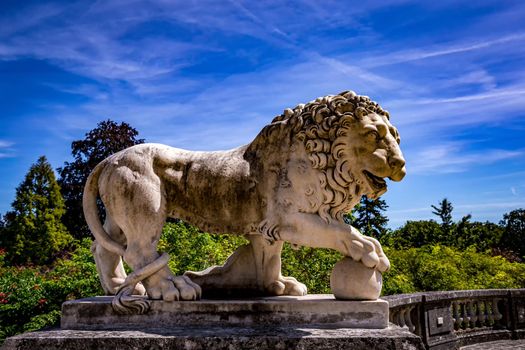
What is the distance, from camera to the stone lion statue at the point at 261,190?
13.0 ft

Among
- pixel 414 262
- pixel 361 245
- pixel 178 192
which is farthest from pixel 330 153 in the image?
pixel 414 262

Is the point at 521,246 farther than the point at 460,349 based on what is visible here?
Yes

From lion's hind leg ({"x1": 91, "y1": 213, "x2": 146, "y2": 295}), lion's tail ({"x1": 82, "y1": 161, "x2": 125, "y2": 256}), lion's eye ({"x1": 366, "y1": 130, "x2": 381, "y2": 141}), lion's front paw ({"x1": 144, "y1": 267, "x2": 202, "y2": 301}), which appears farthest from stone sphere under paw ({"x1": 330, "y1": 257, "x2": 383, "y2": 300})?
lion's hind leg ({"x1": 91, "y1": 213, "x2": 146, "y2": 295})

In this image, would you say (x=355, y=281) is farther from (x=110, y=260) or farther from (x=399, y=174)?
(x=110, y=260)

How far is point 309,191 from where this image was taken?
400cm

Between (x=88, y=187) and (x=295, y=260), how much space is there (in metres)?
5.13

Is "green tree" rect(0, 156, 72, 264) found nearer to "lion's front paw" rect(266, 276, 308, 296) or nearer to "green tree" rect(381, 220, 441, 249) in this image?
"green tree" rect(381, 220, 441, 249)

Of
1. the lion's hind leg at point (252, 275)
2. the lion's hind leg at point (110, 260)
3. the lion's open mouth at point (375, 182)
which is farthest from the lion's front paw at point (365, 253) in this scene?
the lion's hind leg at point (110, 260)

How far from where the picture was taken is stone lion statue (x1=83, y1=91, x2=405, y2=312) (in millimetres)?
3969

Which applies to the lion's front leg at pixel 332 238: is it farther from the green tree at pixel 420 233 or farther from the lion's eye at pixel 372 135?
the green tree at pixel 420 233

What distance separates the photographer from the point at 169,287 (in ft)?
12.9

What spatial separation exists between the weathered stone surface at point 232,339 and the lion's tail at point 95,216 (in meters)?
0.77

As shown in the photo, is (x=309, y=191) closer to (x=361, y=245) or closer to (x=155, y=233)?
(x=361, y=245)

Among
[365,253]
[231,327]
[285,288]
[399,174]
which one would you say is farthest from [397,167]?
[231,327]
